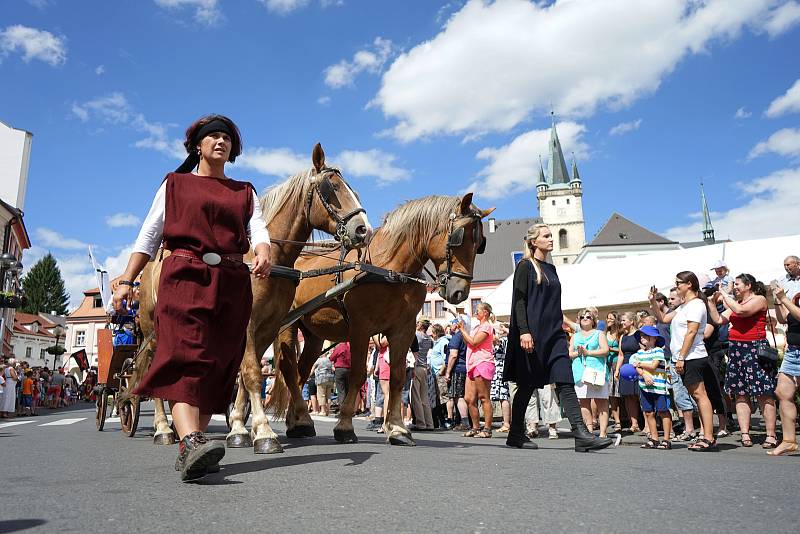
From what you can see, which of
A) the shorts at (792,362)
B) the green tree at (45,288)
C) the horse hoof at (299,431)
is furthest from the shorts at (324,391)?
the green tree at (45,288)

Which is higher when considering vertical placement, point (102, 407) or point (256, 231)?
point (256, 231)

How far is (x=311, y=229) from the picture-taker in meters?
6.07

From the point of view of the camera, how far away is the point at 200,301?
3920mm

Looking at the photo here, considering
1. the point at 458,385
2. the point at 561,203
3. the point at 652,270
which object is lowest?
the point at 458,385

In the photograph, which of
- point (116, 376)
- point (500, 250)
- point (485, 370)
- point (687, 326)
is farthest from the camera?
point (500, 250)

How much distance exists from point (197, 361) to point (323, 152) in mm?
2893

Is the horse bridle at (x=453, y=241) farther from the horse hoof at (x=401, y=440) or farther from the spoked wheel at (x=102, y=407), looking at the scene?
the spoked wheel at (x=102, y=407)

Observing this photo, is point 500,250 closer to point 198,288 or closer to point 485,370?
point 485,370

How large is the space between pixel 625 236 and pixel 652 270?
93.8 metres

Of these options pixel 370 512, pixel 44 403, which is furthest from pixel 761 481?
pixel 44 403

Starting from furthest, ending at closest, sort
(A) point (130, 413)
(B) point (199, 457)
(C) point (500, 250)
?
1. (C) point (500, 250)
2. (A) point (130, 413)
3. (B) point (199, 457)

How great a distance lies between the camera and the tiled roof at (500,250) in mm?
82188

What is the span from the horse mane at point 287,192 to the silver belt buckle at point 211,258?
6.74 feet

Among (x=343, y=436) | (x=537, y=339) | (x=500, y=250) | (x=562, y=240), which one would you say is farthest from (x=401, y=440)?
(x=562, y=240)
